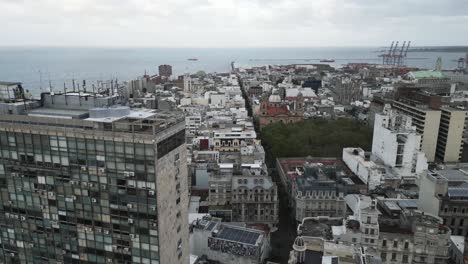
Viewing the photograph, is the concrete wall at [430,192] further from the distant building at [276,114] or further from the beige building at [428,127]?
the distant building at [276,114]

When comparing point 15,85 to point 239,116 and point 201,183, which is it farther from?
point 239,116

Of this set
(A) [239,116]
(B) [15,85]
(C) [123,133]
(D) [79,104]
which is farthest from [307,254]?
(A) [239,116]

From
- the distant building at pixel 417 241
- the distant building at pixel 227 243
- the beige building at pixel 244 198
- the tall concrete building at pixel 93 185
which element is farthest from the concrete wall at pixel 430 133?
the tall concrete building at pixel 93 185

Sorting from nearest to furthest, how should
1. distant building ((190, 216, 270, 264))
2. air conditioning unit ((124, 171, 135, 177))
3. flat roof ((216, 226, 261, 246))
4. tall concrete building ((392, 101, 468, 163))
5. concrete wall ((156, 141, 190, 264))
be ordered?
air conditioning unit ((124, 171, 135, 177)) → concrete wall ((156, 141, 190, 264)) → distant building ((190, 216, 270, 264)) → flat roof ((216, 226, 261, 246)) → tall concrete building ((392, 101, 468, 163))

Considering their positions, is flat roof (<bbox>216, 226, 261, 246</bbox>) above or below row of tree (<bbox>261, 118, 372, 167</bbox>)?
below

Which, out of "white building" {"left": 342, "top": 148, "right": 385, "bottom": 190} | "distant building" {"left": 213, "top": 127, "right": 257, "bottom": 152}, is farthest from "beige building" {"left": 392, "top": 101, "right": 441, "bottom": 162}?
"distant building" {"left": 213, "top": 127, "right": 257, "bottom": 152}

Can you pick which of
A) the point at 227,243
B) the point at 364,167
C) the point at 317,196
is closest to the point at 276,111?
the point at 364,167

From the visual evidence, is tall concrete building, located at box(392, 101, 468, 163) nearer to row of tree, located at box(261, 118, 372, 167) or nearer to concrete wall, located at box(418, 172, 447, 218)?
row of tree, located at box(261, 118, 372, 167)
